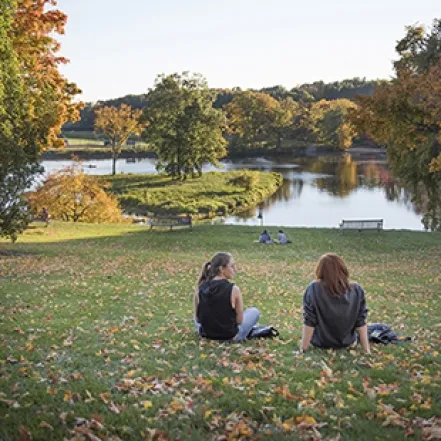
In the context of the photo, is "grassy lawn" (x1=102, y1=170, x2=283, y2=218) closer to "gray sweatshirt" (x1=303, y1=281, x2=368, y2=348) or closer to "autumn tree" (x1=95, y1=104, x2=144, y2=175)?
"autumn tree" (x1=95, y1=104, x2=144, y2=175)

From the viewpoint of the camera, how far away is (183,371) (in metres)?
6.77

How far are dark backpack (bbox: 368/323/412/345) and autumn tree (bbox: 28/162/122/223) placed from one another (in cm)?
3488

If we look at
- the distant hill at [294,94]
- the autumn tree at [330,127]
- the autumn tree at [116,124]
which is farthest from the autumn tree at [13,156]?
the distant hill at [294,94]

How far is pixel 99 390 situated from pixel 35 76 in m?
23.0

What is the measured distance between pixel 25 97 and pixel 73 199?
21864 mm

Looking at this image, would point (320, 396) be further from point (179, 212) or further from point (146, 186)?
point (146, 186)

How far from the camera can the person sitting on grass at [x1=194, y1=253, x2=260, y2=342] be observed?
800cm

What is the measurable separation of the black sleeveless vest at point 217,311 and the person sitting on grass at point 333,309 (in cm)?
113

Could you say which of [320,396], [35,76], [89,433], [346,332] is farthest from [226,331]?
[35,76]

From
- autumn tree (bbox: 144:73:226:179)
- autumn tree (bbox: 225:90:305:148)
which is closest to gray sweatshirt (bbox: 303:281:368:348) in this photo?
autumn tree (bbox: 144:73:226:179)

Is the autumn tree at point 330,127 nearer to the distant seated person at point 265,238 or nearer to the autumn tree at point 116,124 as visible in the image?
the autumn tree at point 116,124

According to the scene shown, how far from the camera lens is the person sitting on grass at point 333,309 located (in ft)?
24.1

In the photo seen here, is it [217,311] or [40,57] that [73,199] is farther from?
[217,311]

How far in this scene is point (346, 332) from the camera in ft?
25.0
